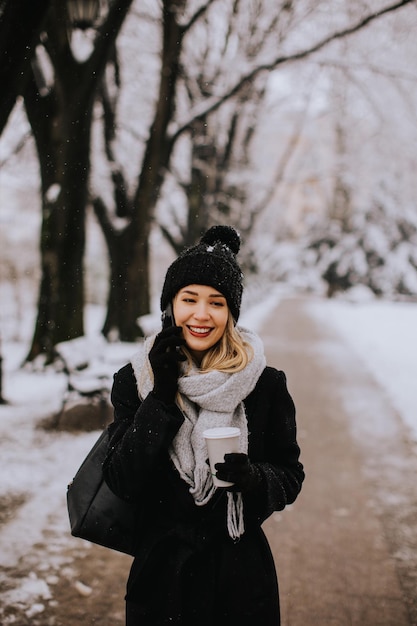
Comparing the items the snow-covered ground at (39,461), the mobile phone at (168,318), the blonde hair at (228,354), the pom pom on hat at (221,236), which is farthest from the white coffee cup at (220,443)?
the snow-covered ground at (39,461)

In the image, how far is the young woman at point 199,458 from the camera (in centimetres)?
193

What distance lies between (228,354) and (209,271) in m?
0.27

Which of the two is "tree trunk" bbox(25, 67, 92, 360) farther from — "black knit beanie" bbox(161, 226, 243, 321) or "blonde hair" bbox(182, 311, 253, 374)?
"blonde hair" bbox(182, 311, 253, 374)

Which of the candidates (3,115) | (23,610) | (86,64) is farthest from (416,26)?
(23,610)

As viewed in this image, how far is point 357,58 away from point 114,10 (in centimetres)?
778

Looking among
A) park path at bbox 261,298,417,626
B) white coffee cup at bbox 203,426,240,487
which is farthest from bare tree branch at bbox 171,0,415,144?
white coffee cup at bbox 203,426,240,487

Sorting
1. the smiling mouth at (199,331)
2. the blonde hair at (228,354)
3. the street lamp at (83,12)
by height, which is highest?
the street lamp at (83,12)

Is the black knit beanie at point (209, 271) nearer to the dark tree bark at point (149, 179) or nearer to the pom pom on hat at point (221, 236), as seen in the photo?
the pom pom on hat at point (221, 236)

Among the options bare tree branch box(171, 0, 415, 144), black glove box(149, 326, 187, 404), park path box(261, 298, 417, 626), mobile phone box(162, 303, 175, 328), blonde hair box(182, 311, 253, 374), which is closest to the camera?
black glove box(149, 326, 187, 404)

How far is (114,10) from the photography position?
603 cm

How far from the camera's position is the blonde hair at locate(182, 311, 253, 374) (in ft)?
6.63

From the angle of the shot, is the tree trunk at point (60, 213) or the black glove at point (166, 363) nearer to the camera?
the black glove at point (166, 363)

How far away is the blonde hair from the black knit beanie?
0.09 m

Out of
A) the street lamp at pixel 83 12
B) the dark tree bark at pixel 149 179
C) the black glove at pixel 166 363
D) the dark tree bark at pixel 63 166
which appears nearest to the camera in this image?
the black glove at pixel 166 363
